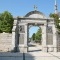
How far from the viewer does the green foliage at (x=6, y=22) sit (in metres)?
38.4

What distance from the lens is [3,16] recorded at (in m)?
41.9

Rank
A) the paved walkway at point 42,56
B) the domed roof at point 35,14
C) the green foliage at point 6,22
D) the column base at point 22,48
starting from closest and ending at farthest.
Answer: the paved walkway at point 42,56 → the column base at point 22,48 → the domed roof at point 35,14 → the green foliage at point 6,22

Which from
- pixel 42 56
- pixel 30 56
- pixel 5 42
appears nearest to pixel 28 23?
pixel 5 42

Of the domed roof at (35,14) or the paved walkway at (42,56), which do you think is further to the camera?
the domed roof at (35,14)

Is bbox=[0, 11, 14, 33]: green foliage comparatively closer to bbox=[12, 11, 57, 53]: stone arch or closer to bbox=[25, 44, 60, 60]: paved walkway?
bbox=[12, 11, 57, 53]: stone arch

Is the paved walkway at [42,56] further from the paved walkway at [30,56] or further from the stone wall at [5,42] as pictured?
the stone wall at [5,42]

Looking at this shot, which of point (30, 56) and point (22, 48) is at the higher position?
point (22, 48)

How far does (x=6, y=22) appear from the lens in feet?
131

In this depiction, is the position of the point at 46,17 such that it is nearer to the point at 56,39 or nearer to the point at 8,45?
the point at 56,39

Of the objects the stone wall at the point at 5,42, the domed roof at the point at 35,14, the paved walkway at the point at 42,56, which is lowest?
the paved walkway at the point at 42,56

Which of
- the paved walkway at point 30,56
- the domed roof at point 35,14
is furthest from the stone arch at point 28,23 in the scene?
the paved walkway at point 30,56

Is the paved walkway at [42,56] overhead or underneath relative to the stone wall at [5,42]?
underneath

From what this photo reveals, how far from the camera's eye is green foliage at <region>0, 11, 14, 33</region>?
38.4 meters

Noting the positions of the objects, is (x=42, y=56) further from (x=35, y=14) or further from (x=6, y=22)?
(x=6, y=22)
